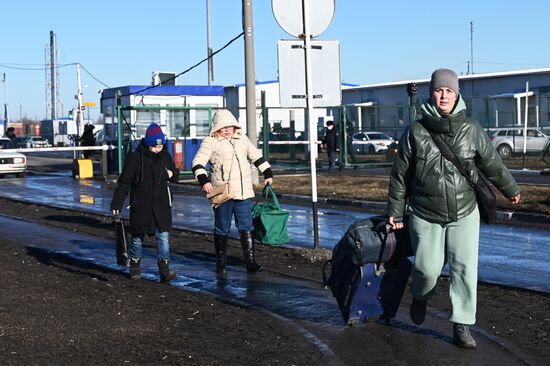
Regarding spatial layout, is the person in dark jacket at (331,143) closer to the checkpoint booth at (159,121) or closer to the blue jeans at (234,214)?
the checkpoint booth at (159,121)

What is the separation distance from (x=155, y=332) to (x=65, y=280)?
117 inches

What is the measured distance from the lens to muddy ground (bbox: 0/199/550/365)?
6418 mm

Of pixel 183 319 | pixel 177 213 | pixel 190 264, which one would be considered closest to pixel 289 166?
pixel 177 213

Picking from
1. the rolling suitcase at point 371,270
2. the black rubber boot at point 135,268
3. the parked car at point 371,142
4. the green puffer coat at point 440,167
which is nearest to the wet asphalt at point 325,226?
the rolling suitcase at point 371,270

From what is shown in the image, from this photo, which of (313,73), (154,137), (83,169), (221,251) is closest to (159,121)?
(83,169)

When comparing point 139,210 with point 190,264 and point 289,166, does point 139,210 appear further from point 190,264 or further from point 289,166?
point 289,166

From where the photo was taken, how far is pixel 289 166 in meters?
33.3

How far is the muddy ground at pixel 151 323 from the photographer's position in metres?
6.42

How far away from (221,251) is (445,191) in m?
4.32

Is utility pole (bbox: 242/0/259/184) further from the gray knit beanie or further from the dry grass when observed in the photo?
the gray knit beanie

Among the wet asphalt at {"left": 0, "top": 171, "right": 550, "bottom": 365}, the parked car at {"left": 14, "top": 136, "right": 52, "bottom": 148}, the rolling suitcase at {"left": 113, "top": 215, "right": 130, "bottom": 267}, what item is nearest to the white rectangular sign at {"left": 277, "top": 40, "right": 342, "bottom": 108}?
the wet asphalt at {"left": 0, "top": 171, "right": 550, "bottom": 365}

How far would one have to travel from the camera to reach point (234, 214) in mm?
10055

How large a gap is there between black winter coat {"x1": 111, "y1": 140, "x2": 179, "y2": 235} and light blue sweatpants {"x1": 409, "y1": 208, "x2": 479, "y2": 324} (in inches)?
146

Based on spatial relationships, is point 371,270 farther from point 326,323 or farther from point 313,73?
point 313,73
